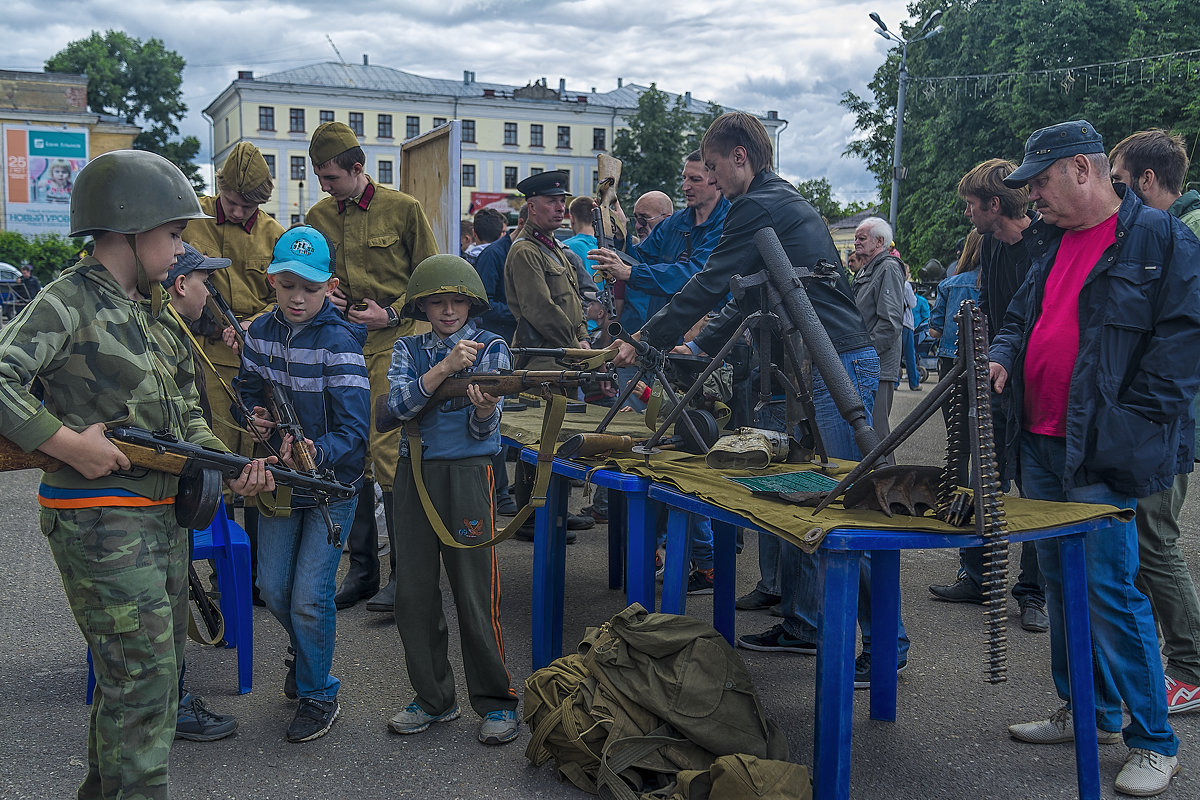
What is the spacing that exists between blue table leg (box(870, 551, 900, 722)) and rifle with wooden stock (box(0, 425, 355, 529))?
2.42 metres

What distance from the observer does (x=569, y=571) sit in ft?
20.9

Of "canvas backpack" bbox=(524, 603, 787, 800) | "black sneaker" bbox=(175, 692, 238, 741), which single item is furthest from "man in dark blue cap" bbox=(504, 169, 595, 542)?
"canvas backpack" bbox=(524, 603, 787, 800)

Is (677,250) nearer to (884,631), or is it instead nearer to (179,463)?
(884,631)

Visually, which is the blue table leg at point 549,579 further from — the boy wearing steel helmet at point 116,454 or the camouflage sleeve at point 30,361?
the camouflage sleeve at point 30,361

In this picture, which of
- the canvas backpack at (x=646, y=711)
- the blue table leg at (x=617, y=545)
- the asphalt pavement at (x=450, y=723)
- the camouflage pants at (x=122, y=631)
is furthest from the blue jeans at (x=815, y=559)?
the camouflage pants at (x=122, y=631)

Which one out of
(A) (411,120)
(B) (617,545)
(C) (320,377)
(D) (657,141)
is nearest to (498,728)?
(C) (320,377)

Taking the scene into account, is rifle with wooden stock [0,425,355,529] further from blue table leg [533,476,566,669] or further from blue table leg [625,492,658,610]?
blue table leg [533,476,566,669]

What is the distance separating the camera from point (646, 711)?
3.34 meters

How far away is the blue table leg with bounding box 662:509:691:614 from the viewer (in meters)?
3.66

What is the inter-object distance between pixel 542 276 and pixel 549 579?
8.98ft

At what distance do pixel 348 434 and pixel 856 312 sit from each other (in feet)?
7.36

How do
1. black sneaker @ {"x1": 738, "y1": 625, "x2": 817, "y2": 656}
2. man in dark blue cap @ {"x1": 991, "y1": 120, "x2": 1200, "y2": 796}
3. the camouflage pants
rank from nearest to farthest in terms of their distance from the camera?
the camouflage pants → man in dark blue cap @ {"x1": 991, "y1": 120, "x2": 1200, "y2": 796} → black sneaker @ {"x1": 738, "y1": 625, "x2": 817, "y2": 656}

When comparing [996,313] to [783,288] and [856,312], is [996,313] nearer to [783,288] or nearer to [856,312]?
[856,312]

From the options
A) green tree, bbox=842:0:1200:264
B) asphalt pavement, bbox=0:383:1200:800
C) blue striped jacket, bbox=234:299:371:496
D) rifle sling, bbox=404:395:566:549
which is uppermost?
green tree, bbox=842:0:1200:264
